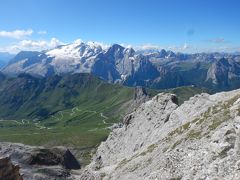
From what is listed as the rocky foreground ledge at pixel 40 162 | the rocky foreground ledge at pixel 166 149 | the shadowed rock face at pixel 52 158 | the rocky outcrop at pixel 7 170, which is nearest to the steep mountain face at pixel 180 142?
the rocky foreground ledge at pixel 166 149

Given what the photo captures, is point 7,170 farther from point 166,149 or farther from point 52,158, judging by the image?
point 52,158

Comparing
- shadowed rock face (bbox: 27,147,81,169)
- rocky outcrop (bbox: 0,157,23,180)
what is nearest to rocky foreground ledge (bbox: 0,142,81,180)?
shadowed rock face (bbox: 27,147,81,169)

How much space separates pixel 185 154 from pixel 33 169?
247 ft

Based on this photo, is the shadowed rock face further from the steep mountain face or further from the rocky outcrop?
the rocky outcrop

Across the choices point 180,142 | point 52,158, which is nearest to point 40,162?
point 52,158

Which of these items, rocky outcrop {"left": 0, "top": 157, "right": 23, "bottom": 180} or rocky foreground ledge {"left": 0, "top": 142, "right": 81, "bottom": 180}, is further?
rocky foreground ledge {"left": 0, "top": 142, "right": 81, "bottom": 180}

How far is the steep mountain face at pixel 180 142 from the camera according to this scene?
39.7 m

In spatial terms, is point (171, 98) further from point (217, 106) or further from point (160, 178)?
point (160, 178)

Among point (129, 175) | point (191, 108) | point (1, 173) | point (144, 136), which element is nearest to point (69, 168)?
point (144, 136)

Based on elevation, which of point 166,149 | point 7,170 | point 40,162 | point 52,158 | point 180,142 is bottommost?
point 52,158

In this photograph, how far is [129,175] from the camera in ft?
215

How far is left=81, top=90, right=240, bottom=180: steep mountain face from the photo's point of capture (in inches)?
1564

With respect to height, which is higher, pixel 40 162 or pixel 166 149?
pixel 166 149

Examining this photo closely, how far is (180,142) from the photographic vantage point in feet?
199
